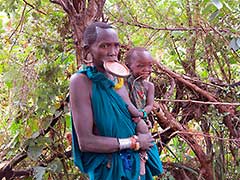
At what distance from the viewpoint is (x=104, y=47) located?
4.16 feet

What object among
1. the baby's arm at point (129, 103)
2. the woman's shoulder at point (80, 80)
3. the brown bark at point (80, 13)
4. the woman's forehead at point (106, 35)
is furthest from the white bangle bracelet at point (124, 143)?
the brown bark at point (80, 13)

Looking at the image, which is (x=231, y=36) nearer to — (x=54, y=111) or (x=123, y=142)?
(x=54, y=111)

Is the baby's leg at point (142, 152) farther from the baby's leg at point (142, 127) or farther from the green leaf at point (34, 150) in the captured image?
the green leaf at point (34, 150)

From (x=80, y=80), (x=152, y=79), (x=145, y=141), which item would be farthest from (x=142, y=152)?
(x=152, y=79)

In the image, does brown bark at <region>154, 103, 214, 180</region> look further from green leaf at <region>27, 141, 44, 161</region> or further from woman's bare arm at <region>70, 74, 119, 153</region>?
woman's bare arm at <region>70, 74, 119, 153</region>

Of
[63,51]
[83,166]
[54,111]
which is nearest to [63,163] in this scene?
[54,111]

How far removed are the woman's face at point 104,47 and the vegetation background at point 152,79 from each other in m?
0.55

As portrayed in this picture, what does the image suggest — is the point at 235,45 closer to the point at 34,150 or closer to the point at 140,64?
the point at 140,64

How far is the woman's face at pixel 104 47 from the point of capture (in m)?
1.26

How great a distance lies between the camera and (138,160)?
1298mm

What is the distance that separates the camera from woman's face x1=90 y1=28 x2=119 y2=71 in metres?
1.26

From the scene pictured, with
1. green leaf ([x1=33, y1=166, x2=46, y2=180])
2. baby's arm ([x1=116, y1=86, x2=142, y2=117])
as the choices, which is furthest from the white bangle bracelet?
green leaf ([x1=33, y1=166, x2=46, y2=180])

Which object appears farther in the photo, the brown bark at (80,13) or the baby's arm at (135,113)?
the brown bark at (80,13)

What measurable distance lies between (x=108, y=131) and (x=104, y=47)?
0.27 m
